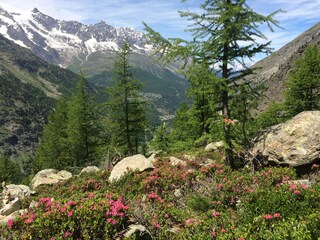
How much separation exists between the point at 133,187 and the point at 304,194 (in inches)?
328

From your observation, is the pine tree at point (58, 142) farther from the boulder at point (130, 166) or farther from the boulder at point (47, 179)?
the boulder at point (130, 166)

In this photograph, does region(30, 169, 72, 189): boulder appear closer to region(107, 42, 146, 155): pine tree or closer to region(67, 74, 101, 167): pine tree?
region(107, 42, 146, 155): pine tree

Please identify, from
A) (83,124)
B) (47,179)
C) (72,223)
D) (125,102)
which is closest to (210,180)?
(72,223)

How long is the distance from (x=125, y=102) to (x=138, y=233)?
871 inches

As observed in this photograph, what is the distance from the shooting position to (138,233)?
7844mm

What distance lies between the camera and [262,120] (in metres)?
38.9

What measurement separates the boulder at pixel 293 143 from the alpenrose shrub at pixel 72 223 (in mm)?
8993

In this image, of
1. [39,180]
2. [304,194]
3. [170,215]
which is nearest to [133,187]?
[170,215]

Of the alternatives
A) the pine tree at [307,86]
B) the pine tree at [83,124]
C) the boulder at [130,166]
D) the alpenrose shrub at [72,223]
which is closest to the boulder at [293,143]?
the boulder at [130,166]

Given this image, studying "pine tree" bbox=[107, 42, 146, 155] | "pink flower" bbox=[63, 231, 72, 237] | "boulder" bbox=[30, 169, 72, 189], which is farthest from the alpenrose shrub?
"pine tree" bbox=[107, 42, 146, 155]

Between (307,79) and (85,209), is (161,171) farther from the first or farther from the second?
(307,79)

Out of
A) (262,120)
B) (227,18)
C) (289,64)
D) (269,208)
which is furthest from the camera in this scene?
(289,64)

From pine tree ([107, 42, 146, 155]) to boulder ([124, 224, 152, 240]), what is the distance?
69.8 feet

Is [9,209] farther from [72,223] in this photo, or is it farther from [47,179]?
[47,179]
